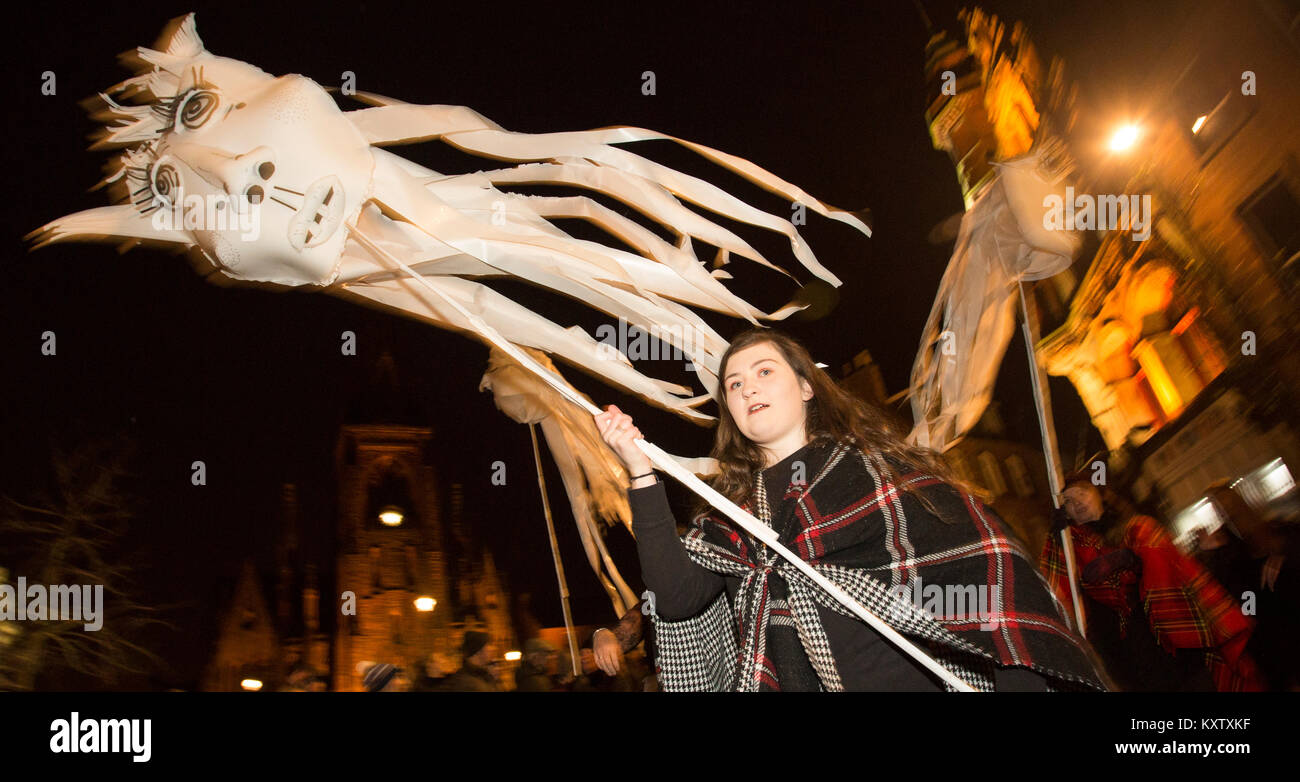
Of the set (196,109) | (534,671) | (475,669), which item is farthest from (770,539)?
(475,669)

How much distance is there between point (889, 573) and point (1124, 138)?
34.7ft

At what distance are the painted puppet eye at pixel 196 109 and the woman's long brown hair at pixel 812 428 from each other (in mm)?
2305

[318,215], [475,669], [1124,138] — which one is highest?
[1124,138]

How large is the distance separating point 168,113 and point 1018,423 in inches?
407

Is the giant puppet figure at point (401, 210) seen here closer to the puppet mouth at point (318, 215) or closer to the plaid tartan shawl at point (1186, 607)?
the puppet mouth at point (318, 215)

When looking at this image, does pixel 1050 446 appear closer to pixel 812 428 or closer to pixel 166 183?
pixel 812 428

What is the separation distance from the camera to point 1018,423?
10.7 m

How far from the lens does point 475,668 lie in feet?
17.4

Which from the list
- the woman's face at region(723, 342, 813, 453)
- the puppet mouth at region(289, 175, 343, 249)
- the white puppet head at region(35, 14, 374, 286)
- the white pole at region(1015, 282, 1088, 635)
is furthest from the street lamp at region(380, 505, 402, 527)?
the woman's face at region(723, 342, 813, 453)

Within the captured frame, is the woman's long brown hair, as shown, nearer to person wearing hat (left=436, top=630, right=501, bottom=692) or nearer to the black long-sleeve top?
the black long-sleeve top

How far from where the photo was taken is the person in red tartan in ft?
12.1

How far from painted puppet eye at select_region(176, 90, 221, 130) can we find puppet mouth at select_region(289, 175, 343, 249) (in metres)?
0.55
